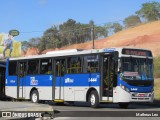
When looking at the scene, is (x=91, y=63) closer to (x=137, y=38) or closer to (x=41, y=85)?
(x=41, y=85)

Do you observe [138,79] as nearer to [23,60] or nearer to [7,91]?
[23,60]

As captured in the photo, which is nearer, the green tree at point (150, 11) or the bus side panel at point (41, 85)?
the bus side panel at point (41, 85)

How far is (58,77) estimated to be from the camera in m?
27.1

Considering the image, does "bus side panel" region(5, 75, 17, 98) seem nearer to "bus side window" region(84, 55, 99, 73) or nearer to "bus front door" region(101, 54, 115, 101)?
"bus side window" region(84, 55, 99, 73)

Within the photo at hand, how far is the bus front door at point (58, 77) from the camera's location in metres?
26.9

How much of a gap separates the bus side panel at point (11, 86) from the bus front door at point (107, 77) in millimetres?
9489

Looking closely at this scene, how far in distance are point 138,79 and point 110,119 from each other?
5923 millimetres

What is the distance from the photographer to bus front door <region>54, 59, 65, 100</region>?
26.9 meters

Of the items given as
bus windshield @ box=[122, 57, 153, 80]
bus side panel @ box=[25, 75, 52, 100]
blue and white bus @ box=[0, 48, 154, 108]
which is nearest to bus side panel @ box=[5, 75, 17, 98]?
blue and white bus @ box=[0, 48, 154, 108]

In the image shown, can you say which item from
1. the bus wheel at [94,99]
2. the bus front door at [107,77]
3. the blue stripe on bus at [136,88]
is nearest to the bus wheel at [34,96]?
the bus wheel at [94,99]

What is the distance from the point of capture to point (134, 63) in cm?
2334

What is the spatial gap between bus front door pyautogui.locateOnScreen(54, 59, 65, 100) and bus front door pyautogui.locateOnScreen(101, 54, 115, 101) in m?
3.78

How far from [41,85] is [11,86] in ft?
12.8

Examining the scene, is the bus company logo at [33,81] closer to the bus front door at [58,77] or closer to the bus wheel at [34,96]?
the bus wheel at [34,96]
